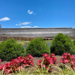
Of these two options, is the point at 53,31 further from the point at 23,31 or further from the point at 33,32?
the point at 23,31

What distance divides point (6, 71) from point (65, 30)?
22.2 meters

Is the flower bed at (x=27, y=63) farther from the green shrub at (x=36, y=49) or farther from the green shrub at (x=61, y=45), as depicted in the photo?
the green shrub at (x=61, y=45)

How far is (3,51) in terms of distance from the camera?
13.0ft

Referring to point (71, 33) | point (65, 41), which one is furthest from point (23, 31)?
point (65, 41)

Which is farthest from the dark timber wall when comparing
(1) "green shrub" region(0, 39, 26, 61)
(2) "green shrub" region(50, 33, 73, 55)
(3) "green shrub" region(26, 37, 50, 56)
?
(1) "green shrub" region(0, 39, 26, 61)

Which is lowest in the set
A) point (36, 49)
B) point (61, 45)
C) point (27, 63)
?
point (27, 63)

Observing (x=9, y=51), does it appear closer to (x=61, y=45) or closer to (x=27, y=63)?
(x=27, y=63)

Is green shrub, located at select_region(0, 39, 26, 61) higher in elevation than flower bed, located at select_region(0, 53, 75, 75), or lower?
higher

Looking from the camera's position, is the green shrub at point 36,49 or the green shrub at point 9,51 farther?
the green shrub at point 36,49

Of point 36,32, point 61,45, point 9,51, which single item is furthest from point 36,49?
point 36,32

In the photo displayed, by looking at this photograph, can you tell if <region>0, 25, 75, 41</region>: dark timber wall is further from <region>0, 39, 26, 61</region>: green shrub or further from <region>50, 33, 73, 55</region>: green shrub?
<region>0, 39, 26, 61</region>: green shrub

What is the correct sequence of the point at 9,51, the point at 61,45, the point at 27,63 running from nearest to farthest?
the point at 27,63, the point at 9,51, the point at 61,45

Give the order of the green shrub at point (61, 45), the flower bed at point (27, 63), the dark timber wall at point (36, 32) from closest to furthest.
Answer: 1. the flower bed at point (27, 63)
2. the green shrub at point (61, 45)
3. the dark timber wall at point (36, 32)

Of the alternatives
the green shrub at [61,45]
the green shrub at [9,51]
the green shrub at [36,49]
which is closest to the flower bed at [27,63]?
the green shrub at [9,51]
